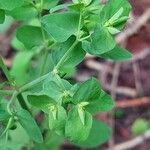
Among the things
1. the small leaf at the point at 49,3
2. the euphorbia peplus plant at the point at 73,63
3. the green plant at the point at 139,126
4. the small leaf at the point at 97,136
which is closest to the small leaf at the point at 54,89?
the euphorbia peplus plant at the point at 73,63

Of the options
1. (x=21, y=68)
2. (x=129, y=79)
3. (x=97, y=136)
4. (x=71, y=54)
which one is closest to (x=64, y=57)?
(x=71, y=54)

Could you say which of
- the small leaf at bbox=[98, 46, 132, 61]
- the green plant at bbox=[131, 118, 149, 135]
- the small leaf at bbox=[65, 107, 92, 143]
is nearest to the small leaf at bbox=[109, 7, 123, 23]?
the small leaf at bbox=[98, 46, 132, 61]

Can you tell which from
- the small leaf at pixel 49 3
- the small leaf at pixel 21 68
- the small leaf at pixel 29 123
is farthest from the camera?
the small leaf at pixel 21 68

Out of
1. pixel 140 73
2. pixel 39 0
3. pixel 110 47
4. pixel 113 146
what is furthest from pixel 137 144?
pixel 110 47

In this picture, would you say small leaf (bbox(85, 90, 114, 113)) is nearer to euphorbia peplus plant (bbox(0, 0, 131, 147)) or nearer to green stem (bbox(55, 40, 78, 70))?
euphorbia peplus plant (bbox(0, 0, 131, 147))

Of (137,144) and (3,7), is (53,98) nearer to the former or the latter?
(3,7)

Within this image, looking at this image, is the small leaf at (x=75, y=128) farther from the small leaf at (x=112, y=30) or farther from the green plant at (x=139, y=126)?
the green plant at (x=139, y=126)
